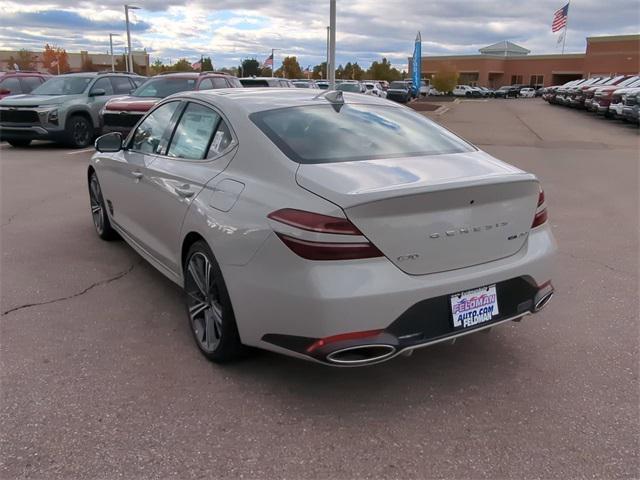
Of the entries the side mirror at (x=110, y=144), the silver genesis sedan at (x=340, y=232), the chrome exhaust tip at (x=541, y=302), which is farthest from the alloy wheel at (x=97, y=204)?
the chrome exhaust tip at (x=541, y=302)

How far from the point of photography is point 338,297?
9.02 ft

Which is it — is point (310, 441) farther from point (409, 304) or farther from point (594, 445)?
point (594, 445)

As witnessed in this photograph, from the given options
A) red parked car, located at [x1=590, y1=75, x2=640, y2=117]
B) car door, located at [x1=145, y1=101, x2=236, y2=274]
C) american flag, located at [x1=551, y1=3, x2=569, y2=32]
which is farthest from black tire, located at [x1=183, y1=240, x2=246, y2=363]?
american flag, located at [x1=551, y1=3, x2=569, y2=32]

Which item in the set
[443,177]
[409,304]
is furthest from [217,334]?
[443,177]

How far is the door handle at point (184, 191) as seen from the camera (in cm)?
372

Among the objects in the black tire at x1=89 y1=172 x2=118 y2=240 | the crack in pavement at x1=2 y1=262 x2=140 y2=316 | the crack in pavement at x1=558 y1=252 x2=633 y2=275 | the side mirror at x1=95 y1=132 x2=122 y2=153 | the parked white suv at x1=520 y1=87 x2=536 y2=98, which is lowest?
the parked white suv at x1=520 y1=87 x2=536 y2=98

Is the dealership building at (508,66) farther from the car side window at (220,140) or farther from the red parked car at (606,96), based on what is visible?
the car side window at (220,140)

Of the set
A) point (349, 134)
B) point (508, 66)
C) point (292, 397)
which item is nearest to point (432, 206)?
point (349, 134)

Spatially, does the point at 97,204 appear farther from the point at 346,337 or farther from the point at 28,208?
the point at 346,337

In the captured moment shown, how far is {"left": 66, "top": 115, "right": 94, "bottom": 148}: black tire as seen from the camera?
13945mm

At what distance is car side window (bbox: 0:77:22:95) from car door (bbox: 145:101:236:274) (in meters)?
15.6

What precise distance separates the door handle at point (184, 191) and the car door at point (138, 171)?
607 millimetres

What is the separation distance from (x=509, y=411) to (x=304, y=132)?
6.48 feet

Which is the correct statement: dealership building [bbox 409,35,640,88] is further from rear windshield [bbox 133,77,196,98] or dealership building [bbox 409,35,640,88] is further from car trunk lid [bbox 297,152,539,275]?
car trunk lid [bbox 297,152,539,275]
